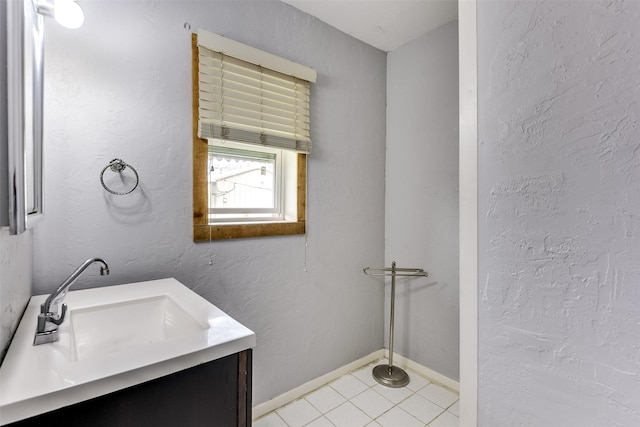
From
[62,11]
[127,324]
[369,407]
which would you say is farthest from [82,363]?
[369,407]

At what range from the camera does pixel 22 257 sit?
0.88 metres

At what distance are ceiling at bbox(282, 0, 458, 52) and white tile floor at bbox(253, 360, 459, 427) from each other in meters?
2.52

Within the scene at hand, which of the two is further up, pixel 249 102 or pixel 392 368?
pixel 249 102

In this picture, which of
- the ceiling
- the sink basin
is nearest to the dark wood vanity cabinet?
the sink basin

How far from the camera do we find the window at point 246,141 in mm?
1473

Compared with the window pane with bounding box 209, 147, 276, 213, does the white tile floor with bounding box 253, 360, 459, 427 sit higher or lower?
lower

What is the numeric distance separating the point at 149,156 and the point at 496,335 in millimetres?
1700

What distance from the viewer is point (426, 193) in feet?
6.86

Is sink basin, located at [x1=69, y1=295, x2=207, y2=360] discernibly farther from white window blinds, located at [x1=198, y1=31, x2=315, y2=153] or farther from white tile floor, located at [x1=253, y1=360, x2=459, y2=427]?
white tile floor, located at [x1=253, y1=360, x2=459, y2=427]

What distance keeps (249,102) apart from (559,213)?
153cm

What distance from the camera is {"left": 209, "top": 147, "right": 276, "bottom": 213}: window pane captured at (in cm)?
164

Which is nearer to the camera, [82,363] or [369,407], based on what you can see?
[82,363]

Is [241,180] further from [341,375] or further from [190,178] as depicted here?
[341,375]

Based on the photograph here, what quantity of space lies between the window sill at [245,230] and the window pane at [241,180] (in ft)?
0.51
